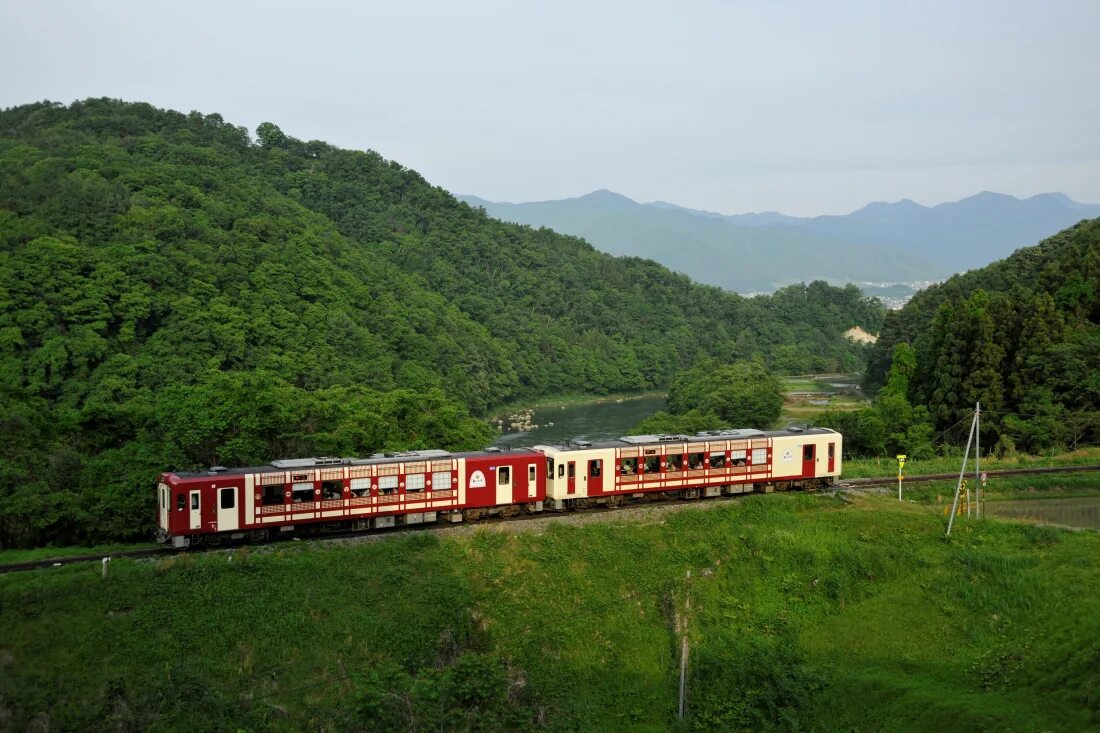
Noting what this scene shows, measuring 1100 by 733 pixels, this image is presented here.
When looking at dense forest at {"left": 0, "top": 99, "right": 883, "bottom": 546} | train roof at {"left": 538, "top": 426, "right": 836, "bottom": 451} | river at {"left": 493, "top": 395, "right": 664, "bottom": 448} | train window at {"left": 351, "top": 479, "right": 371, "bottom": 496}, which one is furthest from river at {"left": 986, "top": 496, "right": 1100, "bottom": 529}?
river at {"left": 493, "top": 395, "right": 664, "bottom": 448}

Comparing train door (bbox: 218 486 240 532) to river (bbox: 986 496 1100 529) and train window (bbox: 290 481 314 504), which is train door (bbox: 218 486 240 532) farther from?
river (bbox: 986 496 1100 529)

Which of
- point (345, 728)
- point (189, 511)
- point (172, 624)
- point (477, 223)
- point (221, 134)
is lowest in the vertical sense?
point (345, 728)

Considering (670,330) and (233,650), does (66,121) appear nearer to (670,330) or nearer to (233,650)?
(670,330)

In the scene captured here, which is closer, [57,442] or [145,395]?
[57,442]

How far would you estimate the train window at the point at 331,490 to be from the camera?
22750 millimetres

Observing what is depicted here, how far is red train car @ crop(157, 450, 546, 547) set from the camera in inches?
843

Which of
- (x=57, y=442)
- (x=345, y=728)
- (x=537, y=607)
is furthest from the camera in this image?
(x=57, y=442)

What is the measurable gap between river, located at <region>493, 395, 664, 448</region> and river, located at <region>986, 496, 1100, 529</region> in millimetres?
25711

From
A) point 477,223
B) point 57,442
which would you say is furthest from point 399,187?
point 57,442

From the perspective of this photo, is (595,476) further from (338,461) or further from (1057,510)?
(1057,510)

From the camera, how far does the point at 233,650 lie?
17.9 meters

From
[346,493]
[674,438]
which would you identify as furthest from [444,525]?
[674,438]

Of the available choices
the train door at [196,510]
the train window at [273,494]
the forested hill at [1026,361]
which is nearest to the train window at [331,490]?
the train window at [273,494]

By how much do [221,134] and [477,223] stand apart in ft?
103
